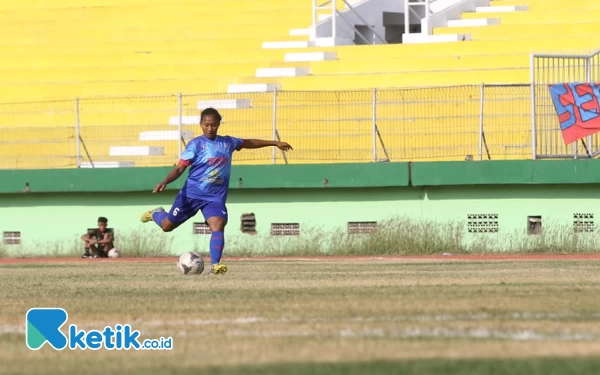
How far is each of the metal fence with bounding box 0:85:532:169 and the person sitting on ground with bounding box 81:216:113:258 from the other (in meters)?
1.43

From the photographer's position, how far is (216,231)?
42.1 feet

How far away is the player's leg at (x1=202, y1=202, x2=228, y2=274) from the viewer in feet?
41.8

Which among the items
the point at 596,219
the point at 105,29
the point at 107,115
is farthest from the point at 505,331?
the point at 105,29

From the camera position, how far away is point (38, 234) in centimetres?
2192

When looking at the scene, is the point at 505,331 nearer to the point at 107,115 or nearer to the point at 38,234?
the point at 38,234

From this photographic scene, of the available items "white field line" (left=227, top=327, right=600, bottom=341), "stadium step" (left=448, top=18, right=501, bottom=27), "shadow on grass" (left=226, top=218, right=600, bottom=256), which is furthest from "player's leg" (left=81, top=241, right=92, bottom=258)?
"white field line" (left=227, top=327, right=600, bottom=341)

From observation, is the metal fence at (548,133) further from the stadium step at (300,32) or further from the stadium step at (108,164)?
the stadium step at (300,32)

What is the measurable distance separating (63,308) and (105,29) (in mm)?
21082

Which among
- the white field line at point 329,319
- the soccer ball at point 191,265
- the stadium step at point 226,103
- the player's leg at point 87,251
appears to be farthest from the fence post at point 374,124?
the white field line at point 329,319

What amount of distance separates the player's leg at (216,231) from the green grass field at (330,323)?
3.30 ft

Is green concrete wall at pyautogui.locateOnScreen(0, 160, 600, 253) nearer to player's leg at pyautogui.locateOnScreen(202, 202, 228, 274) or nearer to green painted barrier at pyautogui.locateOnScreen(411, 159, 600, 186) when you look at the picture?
green painted barrier at pyautogui.locateOnScreen(411, 159, 600, 186)

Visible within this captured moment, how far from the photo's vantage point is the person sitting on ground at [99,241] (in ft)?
68.3

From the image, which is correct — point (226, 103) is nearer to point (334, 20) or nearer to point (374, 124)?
point (374, 124)

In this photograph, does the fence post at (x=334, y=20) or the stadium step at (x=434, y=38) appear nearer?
the stadium step at (x=434, y=38)
